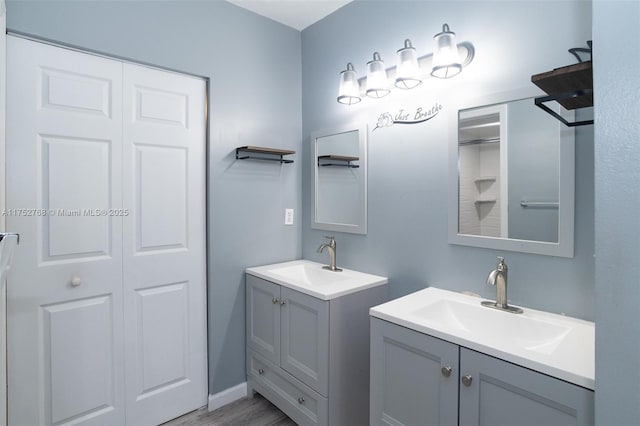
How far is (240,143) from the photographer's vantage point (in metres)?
2.25

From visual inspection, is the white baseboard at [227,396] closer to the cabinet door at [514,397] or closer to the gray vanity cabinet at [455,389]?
the gray vanity cabinet at [455,389]

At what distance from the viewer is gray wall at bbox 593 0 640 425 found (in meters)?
0.83

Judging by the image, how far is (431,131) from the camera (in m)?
1.77

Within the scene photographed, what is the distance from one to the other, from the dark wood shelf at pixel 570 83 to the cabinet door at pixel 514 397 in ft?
2.95

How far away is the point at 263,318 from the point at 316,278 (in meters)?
0.42

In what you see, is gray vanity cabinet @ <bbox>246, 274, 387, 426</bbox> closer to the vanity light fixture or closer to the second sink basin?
the second sink basin

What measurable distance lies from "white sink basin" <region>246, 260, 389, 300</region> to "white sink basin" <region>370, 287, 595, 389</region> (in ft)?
0.93

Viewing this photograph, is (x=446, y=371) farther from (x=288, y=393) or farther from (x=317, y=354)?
(x=288, y=393)

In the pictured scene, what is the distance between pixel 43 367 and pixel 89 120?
1207 millimetres

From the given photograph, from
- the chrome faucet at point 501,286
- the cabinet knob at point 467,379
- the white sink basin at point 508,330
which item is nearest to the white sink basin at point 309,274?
the white sink basin at point 508,330

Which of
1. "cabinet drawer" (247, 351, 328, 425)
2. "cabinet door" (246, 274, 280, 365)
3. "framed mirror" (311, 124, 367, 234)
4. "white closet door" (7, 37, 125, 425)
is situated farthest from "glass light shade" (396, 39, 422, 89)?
"cabinet drawer" (247, 351, 328, 425)

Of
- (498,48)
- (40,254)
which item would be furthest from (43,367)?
(498,48)

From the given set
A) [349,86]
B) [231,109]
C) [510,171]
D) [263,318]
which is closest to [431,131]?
[510,171]

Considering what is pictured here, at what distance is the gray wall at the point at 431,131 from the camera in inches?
52.8
